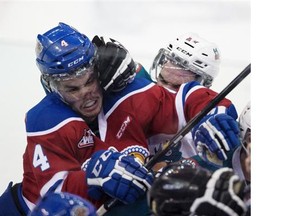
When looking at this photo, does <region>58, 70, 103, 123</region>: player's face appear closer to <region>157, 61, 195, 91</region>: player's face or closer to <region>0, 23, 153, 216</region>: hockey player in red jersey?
<region>0, 23, 153, 216</region>: hockey player in red jersey

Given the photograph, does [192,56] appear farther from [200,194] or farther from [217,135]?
[200,194]

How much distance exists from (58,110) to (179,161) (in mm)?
282

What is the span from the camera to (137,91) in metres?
1.40

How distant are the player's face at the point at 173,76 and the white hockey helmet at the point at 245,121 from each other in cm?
32

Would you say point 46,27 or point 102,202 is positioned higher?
point 46,27

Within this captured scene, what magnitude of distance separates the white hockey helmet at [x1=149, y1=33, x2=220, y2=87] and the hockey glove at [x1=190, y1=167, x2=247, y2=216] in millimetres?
587

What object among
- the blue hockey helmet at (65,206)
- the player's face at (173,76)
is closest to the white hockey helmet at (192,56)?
the player's face at (173,76)

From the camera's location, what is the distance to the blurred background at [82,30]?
1.59 meters

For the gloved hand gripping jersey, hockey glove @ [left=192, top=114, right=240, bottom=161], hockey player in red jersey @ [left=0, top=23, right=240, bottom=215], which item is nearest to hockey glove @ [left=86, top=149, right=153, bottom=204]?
hockey player in red jersey @ [left=0, top=23, right=240, bottom=215]

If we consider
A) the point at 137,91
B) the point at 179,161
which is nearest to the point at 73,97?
the point at 137,91

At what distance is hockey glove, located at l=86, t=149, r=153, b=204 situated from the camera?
1152mm

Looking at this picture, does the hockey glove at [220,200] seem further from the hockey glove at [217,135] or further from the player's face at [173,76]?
the player's face at [173,76]

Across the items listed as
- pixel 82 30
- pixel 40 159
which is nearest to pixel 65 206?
pixel 40 159

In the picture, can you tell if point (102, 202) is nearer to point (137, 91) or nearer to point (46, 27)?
point (137, 91)
